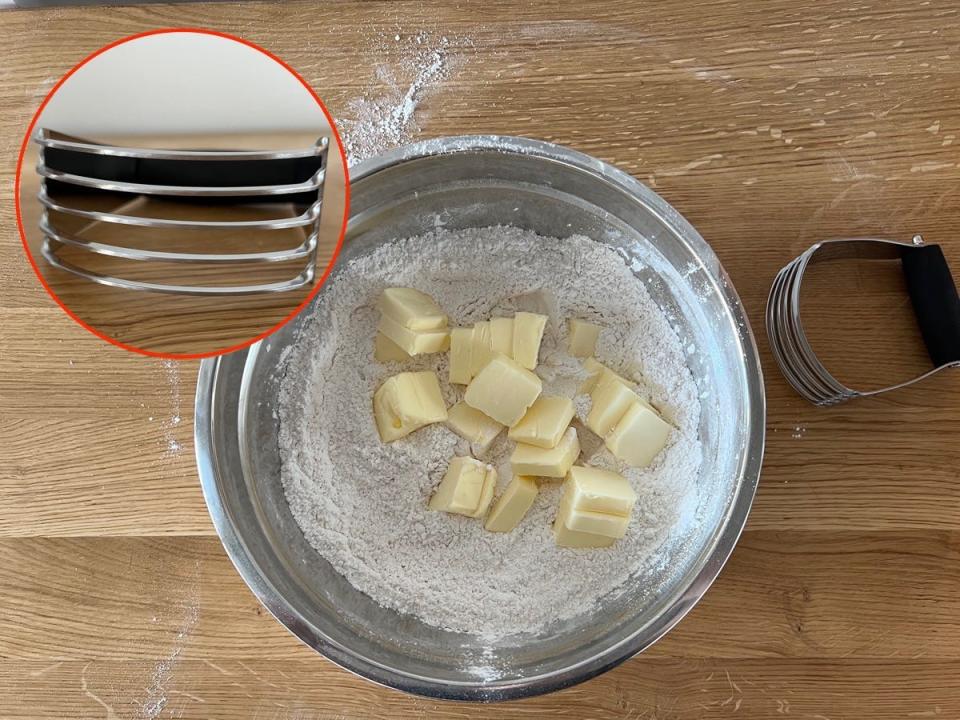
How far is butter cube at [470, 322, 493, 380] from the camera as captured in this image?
1354mm

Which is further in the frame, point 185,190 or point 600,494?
point 600,494

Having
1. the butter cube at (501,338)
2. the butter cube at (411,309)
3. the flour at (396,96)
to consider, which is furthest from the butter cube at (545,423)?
the flour at (396,96)

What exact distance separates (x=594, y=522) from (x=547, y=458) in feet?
0.45

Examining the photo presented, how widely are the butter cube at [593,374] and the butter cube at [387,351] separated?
1.12 feet

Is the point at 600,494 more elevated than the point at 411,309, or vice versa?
the point at 411,309

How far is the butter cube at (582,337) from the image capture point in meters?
1.38

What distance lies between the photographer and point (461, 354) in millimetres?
1361

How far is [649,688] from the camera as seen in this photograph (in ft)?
4.57

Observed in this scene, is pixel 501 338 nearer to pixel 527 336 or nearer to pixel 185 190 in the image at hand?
Result: pixel 527 336

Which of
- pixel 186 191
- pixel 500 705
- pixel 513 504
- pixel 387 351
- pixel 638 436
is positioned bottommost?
pixel 500 705

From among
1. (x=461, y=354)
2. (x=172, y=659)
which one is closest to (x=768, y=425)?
(x=461, y=354)

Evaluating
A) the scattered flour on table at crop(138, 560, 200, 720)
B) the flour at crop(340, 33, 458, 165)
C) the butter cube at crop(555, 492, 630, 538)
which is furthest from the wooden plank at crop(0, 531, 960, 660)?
the flour at crop(340, 33, 458, 165)

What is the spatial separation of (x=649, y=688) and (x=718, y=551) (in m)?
0.37

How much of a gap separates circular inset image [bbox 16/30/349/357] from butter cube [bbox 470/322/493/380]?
293 mm
